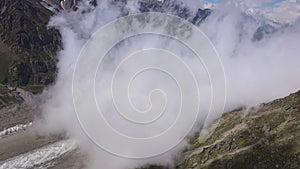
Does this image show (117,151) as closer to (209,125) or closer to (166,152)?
(166,152)

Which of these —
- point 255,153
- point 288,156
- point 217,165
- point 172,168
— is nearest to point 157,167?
point 172,168

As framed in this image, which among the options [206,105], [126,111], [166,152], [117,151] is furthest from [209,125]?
[126,111]

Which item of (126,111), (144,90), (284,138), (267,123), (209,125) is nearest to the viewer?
(126,111)

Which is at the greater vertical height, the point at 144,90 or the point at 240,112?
the point at 144,90

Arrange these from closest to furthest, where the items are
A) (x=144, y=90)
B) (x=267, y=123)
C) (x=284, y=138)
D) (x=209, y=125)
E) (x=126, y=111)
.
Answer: (x=126, y=111), (x=284, y=138), (x=267, y=123), (x=144, y=90), (x=209, y=125)

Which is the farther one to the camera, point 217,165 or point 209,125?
point 209,125

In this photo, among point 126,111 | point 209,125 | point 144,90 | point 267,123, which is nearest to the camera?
point 126,111

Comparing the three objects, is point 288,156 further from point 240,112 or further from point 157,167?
point 240,112

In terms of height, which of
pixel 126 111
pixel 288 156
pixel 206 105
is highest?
pixel 126 111

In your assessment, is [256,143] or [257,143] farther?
[256,143]
